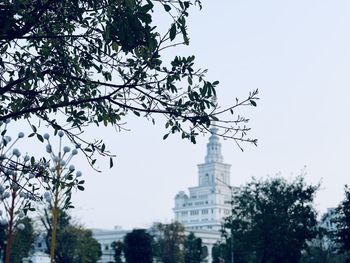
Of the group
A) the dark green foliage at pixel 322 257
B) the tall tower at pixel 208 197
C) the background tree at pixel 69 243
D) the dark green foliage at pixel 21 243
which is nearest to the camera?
the dark green foliage at pixel 21 243

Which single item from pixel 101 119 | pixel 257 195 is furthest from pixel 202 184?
pixel 101 119

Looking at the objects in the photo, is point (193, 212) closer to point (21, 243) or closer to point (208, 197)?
point (208, 197)

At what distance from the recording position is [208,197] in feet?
557

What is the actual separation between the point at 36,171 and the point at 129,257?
56.3 meters

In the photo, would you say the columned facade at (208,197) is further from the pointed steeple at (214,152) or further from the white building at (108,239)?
the white building at (108,239)

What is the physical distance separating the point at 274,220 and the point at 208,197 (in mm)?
134596

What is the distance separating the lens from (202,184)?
17838 cm

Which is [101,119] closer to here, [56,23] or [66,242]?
[56,23]

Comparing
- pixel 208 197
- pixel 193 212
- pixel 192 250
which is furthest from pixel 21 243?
pixel 193 212

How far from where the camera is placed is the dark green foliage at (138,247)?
60.9m

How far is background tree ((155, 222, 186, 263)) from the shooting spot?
63.3m

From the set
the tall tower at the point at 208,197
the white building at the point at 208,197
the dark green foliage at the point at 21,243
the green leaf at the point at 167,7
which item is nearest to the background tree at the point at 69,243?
the dark green foliage at the point at 21,243

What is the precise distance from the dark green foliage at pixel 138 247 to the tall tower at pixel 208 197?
326 feet

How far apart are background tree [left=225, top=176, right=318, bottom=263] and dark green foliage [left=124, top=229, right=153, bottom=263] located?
23698 millimetres
